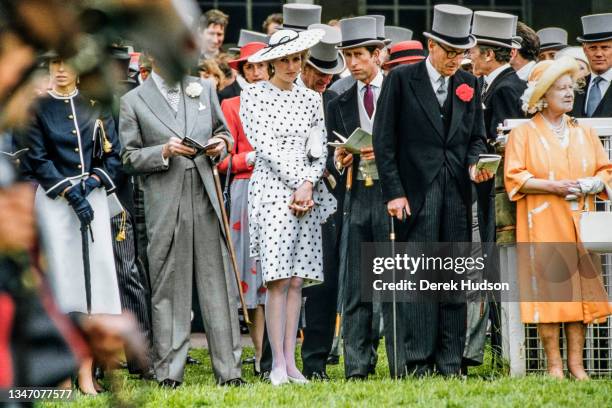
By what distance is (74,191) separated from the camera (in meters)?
7.34

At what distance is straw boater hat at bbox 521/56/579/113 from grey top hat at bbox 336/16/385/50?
1.38m

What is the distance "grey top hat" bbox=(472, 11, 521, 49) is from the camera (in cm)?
924

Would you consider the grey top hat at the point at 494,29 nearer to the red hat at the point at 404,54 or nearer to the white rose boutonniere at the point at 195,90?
the red hat at the point at 404,54

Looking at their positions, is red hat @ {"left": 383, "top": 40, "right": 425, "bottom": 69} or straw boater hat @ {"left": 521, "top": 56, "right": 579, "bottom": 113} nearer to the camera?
straw boater hat @ {"left": 521, "top": 56, "right": 579, "bottom": 113}

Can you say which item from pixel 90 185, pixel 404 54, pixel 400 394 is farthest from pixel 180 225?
pixel 404 54

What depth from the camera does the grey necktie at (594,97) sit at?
29.9 ft

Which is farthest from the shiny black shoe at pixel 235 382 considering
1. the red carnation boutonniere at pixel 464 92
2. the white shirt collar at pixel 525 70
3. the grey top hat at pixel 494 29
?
the white shirt collar at pixel 525 70

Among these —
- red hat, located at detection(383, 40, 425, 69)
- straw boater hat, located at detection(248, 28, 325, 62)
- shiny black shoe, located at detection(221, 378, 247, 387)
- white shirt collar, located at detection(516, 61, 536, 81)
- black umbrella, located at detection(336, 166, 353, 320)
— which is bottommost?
shiny black shoe, located at detection(221, 378, 247, 387)

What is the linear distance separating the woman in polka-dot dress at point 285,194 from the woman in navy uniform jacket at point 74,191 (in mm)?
999

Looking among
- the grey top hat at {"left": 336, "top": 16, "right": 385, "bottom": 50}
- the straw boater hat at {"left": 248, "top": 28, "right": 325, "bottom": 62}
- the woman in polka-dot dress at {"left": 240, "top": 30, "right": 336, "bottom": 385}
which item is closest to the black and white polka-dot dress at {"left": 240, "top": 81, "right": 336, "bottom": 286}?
the woman in polka-dot dress at {"left": 240, "top": 30, "right": 336, "bottom": 385}

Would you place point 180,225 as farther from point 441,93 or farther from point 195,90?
point 441,93

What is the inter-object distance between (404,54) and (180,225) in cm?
286

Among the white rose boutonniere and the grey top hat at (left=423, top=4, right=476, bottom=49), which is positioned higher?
the grey top hat at (left=423, top=4, right=476, bottom=49)

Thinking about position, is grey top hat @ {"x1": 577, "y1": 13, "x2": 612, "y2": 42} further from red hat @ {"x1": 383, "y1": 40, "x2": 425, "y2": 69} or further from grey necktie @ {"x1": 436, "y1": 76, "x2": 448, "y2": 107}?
grey necktie @ {"x1": 436, "y1": 76, "x2": 448, "y2": 107}
